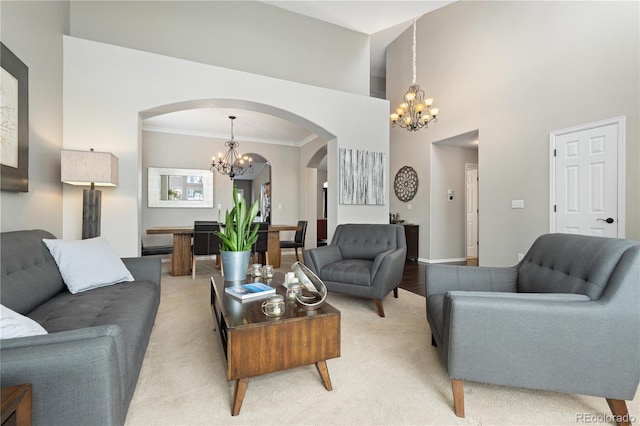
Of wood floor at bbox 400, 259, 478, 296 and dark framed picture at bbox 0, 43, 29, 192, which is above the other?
dark framed picture at bbox 0, 43, 29, 192

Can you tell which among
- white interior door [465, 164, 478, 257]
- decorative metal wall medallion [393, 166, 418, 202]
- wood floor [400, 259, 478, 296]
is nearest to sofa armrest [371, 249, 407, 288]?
wood floor [400, 259, 478, 296]

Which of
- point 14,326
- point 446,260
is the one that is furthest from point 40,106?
point 446,260

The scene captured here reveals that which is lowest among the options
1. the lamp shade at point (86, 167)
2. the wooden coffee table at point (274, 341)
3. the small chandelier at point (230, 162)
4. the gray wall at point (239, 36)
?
the wooden coffee table at point (274, 341)

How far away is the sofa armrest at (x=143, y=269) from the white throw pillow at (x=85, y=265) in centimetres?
10

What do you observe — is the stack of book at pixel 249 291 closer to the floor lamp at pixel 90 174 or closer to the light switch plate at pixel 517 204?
the floor lamp at pixel 90 174

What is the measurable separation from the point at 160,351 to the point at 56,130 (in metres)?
2.26

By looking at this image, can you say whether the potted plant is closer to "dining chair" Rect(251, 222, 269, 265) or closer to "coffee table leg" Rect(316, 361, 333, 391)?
"coffee table leg" Rect(316, 361, 333, 391)

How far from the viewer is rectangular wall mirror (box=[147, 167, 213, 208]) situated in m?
5.90

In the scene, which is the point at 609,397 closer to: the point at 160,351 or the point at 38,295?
the point at 160,351

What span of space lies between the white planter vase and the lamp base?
4.81 feet

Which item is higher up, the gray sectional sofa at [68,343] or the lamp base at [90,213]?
the lamp base at [90,213]

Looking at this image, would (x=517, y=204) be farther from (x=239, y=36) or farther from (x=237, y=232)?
(x=239, y=36)

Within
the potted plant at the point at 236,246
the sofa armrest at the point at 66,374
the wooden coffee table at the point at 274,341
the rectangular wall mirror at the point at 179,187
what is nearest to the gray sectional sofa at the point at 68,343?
the sofa armrest at the point at 66,374

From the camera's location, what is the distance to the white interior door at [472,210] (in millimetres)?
6359
